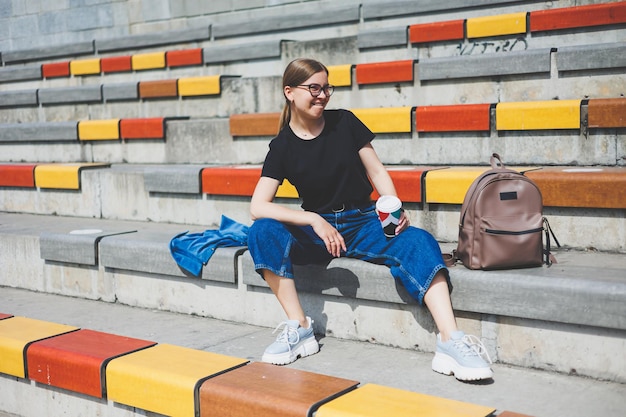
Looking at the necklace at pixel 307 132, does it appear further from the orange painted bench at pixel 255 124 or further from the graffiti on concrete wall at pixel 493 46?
the graffiti on concrete wall at pixel 493 46

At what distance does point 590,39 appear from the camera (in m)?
4.59

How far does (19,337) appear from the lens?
9.98 ft

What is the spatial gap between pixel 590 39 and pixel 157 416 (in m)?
3.31

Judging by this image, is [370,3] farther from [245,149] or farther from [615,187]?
[615,187]

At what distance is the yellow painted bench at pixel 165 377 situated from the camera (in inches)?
96.5

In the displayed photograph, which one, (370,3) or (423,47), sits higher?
(370,3)

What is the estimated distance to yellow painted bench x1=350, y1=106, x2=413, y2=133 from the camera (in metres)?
3.99

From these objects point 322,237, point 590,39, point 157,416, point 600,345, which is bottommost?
point 157,416

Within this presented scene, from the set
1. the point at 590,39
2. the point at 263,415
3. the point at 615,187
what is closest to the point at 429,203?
the point at 615,187

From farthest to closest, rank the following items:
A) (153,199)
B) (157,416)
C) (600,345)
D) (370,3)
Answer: (370,3)
(153,199)
(157,416)
(600,345)

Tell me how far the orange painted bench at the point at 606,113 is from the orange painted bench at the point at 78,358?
6.75 feet

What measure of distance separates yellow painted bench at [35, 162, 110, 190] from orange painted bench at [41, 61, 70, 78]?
252cm

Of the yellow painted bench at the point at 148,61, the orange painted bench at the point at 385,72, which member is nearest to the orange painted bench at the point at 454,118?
the orange painted bench at the point at 385,72

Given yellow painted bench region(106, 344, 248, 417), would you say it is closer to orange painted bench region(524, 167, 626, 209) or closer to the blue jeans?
the blue jeans
